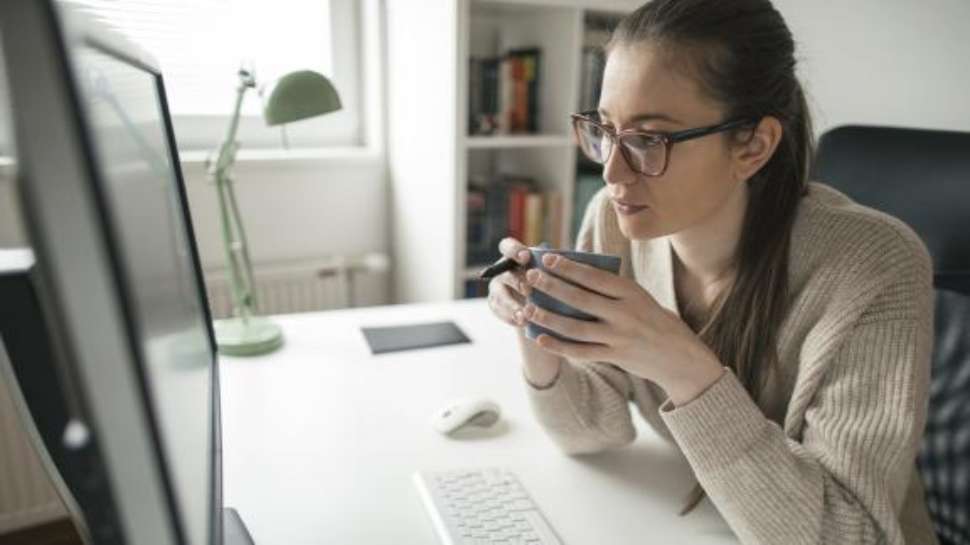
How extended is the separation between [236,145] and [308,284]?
2.59 ft

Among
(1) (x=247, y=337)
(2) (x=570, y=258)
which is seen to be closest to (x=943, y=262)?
(2) (x=570, y=258)

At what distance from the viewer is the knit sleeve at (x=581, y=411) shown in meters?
0.91

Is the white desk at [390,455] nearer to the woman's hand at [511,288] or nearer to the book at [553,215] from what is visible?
the woman's hand at [511,288]

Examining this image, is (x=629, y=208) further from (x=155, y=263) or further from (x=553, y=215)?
(x=553, y=215)

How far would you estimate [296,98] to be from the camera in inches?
46.1

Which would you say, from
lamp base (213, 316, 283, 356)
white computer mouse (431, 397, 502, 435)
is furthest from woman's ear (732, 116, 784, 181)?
lamp base (213, 316, 283, 356)

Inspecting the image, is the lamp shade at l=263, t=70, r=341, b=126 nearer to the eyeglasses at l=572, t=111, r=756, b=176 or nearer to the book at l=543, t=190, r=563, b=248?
the eyeglasses at l=572, t=111, r=756, b=176

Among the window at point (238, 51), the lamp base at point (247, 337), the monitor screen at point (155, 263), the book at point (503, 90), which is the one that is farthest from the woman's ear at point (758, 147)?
the window at point (238, 51)

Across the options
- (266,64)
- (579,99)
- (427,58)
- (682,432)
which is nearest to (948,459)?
(682,432)

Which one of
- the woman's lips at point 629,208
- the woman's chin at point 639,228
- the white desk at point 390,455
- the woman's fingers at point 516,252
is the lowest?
the white desk at point 390,455

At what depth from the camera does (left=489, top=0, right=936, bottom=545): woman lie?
2.26 feet

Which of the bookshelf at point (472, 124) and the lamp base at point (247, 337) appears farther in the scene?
the bookshelf at point (472, 124)

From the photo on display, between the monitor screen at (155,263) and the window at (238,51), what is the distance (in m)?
1.28

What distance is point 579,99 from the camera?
1978 millimetres
